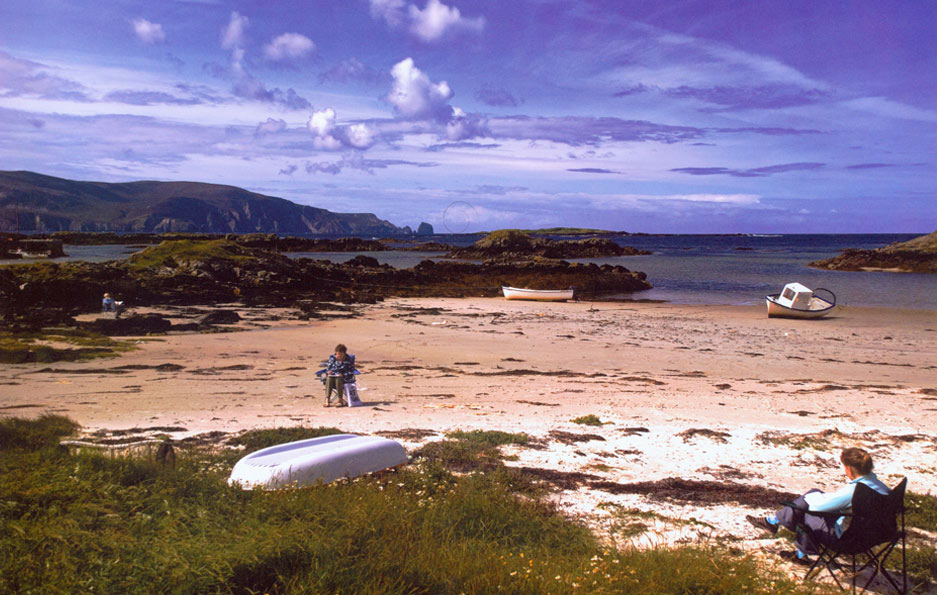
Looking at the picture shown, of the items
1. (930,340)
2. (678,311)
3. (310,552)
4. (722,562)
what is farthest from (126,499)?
(678,311)

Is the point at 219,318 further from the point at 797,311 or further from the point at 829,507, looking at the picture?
the point at 797,311

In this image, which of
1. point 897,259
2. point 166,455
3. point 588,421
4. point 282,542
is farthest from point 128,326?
point 897,259

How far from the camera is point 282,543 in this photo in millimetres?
3785

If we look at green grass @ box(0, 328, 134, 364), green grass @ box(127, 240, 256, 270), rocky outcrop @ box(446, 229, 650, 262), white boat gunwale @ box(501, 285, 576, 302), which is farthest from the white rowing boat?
rocky outcrop @ box(446, 229, 650, 262)

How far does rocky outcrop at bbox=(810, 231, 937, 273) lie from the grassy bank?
217ft

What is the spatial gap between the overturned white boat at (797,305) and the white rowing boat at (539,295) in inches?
419

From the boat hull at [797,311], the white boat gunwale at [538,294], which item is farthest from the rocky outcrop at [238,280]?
the boat hull at [797,311]

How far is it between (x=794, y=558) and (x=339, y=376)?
25.3 ft

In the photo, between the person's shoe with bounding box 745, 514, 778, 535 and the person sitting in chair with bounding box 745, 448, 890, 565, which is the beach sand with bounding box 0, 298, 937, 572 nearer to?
the person's shoe with bounding box 745, 514, 778, 535

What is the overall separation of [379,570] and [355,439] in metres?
2.91

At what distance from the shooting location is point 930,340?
867 inches

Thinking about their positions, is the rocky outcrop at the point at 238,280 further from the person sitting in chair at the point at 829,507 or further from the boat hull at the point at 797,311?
the person sitting in chair at the point at 829,507

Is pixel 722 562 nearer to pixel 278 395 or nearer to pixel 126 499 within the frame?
pixel 126 499

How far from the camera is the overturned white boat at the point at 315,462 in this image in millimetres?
5352
